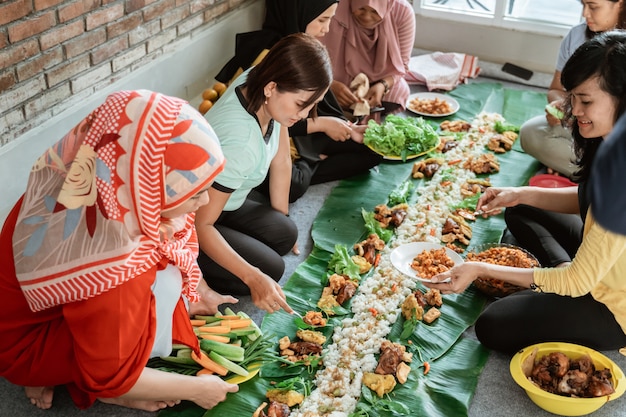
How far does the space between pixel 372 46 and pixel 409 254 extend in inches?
72.2

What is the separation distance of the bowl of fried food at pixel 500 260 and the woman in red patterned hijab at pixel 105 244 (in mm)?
1432

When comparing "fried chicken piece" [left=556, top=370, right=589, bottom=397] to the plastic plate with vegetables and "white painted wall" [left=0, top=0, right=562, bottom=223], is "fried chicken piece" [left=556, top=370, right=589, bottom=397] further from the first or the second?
"white painted wall" [left=0, top=0, right=562, bottom=223]

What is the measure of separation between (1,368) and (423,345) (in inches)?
66.6

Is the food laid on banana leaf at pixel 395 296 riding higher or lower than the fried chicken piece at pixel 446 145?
lower

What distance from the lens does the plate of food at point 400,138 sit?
405 centimetres

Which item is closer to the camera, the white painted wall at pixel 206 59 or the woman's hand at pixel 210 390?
the woman's hand at pixel 210 390

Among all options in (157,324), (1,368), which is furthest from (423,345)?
(1,368)

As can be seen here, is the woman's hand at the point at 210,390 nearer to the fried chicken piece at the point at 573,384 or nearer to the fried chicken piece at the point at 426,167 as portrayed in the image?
the fried chicken piece at the point at 573,384

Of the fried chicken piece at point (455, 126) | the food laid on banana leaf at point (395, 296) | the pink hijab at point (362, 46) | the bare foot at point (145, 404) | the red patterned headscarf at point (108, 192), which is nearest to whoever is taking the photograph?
the red patterned headscarf at point (108, 192)

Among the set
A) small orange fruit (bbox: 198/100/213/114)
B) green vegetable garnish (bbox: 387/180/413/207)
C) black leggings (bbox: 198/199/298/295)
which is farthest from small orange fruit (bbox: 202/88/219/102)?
green vegetable garnish (bbox: 387/180/413/207)

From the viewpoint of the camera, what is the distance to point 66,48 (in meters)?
3.26

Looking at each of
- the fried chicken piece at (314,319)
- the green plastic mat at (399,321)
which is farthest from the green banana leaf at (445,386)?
the fried chicken piece at (314,319)

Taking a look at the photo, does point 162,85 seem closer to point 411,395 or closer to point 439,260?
point 439,260

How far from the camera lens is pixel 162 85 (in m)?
4.07
